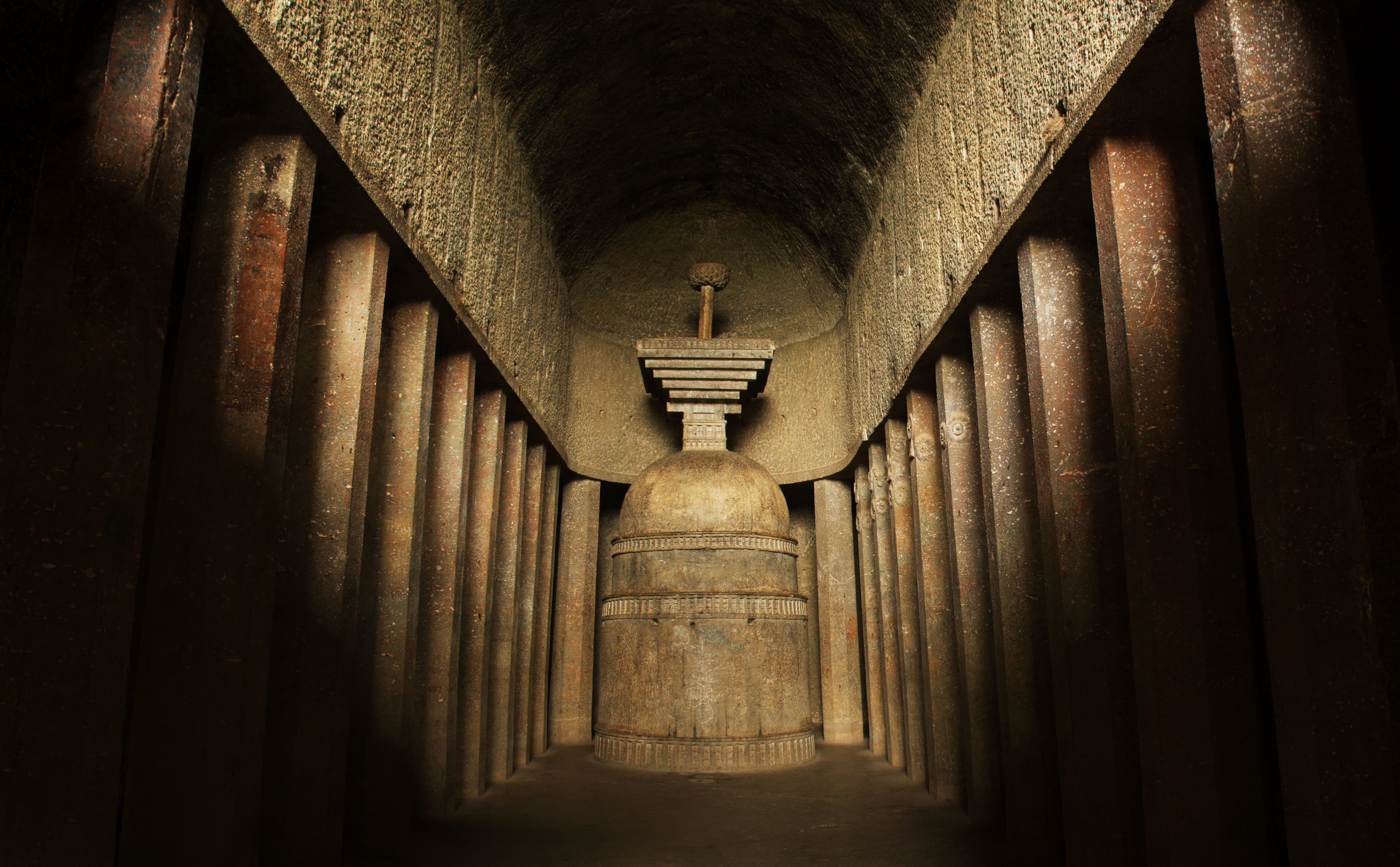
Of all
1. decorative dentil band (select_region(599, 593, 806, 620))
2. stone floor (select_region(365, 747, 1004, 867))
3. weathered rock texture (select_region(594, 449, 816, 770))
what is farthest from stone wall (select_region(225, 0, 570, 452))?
stone floor (select_region(365, 747, 1004, 867))

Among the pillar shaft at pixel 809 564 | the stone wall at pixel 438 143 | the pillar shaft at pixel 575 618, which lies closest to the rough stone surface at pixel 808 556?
the pillar shaft at pixel 809 564

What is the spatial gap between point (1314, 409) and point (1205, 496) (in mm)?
899

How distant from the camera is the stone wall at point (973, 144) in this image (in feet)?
13.6

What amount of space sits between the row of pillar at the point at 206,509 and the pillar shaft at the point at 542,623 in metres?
3.00

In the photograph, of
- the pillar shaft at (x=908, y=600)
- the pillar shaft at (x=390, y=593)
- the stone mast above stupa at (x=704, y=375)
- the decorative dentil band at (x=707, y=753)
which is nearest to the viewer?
the pillar shaft at (x=390, y=593)

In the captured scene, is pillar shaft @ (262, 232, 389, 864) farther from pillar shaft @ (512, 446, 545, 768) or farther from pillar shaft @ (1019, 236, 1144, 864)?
pillar shaft @ (512, 446, 545, 768)

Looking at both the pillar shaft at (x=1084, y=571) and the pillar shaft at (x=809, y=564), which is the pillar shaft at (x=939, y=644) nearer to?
the pillar shaft at (x=1084, y=571)

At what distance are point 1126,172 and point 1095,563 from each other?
1.81 metres

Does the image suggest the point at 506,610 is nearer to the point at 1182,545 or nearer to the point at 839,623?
the point at 839,623

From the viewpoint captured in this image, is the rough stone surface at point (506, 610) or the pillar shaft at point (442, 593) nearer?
the pillar shaft at point (442, 593)

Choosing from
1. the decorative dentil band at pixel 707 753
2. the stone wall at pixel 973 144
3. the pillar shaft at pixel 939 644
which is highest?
the stone wall at pixel 973 144

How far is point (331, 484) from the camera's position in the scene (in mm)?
4598

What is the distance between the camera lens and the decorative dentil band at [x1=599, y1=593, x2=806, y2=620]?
28.3 ft

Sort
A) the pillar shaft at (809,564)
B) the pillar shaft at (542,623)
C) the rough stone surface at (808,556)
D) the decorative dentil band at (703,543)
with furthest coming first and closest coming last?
the rough stone surface at (808,556) → the pillar shaft at (809,564) → the pillar shaft at (542,623) → the decorative dentil band at (703,543)
